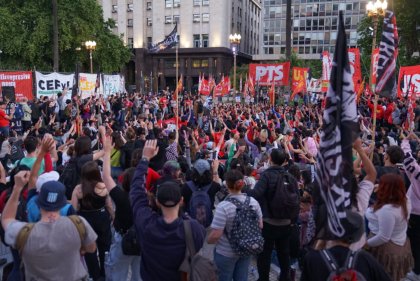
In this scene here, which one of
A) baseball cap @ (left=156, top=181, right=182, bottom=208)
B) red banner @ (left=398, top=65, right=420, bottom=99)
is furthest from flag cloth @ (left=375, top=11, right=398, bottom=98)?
red banner @ (left=398, top=65, right=420, bottom=99)

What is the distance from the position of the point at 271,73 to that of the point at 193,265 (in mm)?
19189

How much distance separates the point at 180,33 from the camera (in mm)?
55969

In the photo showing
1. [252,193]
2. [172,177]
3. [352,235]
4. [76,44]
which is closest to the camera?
[352,235]

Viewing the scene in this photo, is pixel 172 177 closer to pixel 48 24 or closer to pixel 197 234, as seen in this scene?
pixel 197 234

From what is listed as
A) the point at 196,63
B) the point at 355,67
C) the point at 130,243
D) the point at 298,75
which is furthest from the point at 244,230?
the point at 196,63

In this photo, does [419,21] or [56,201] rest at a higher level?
[419,21]

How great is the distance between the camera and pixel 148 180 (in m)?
5.12

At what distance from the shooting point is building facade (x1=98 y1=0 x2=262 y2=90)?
5425cm

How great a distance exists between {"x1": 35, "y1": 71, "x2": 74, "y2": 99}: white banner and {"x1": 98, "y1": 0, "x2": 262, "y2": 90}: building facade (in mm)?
34760

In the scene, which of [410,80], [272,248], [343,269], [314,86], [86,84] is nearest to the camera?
[343,269]

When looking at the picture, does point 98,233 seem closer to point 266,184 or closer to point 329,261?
point 266,184

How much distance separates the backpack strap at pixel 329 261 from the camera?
7.98 ft

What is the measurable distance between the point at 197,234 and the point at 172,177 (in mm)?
1731

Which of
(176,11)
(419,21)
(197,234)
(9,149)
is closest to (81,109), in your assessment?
(9,149)
